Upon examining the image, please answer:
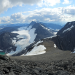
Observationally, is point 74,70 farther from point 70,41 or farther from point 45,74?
point 70,41

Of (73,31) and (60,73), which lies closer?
(60,73)

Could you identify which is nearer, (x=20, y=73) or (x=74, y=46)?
(x=20, y=73)

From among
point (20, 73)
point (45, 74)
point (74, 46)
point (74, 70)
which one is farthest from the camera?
point (74, 46)

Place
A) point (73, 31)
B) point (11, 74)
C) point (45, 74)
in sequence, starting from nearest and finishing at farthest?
point (11, 74) → point (45, 74) → point (73, 31)

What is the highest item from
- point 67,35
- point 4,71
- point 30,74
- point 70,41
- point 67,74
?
point 67,35

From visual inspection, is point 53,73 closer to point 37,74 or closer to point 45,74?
point 45,74

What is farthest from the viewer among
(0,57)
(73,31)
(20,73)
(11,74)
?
(73,31)

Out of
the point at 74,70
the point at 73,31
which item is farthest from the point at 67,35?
the point at 74,70

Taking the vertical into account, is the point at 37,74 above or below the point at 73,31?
below

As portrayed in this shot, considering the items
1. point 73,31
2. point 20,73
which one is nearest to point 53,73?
point 20,73
